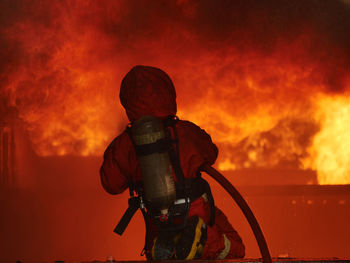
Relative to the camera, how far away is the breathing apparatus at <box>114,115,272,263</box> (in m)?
2.71

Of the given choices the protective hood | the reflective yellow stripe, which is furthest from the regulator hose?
the protective hood

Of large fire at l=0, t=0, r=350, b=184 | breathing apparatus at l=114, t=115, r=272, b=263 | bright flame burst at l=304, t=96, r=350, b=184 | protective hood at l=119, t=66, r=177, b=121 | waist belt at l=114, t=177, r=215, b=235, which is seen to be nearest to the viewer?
breathing apparatus at l=114, t=115, r=272, b=263

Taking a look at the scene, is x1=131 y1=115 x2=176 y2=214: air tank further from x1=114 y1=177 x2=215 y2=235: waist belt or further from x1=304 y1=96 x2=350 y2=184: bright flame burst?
x1=304 y1=96 x2=350 y2=184: bright flame burst

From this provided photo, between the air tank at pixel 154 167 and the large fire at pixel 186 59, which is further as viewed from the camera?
the large fire at pixel 186 59

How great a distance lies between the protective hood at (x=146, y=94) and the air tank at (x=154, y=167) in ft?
0.79

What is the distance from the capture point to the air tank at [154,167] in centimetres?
272

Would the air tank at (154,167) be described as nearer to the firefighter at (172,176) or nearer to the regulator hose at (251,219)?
the firefighter at (172,176)

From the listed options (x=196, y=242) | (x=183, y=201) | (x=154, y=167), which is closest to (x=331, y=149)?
(x=183, y=201)

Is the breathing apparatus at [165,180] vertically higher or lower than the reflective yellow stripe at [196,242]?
higher

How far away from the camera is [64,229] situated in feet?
35.2

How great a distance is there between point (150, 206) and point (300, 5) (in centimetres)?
680

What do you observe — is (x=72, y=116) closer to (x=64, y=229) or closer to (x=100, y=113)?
(x=100, y=113)

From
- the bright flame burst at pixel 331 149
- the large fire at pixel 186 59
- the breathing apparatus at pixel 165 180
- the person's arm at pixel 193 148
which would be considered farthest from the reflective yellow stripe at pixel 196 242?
Answer: the bright flame burst at pixel 331 149

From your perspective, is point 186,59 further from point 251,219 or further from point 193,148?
point 251,219
